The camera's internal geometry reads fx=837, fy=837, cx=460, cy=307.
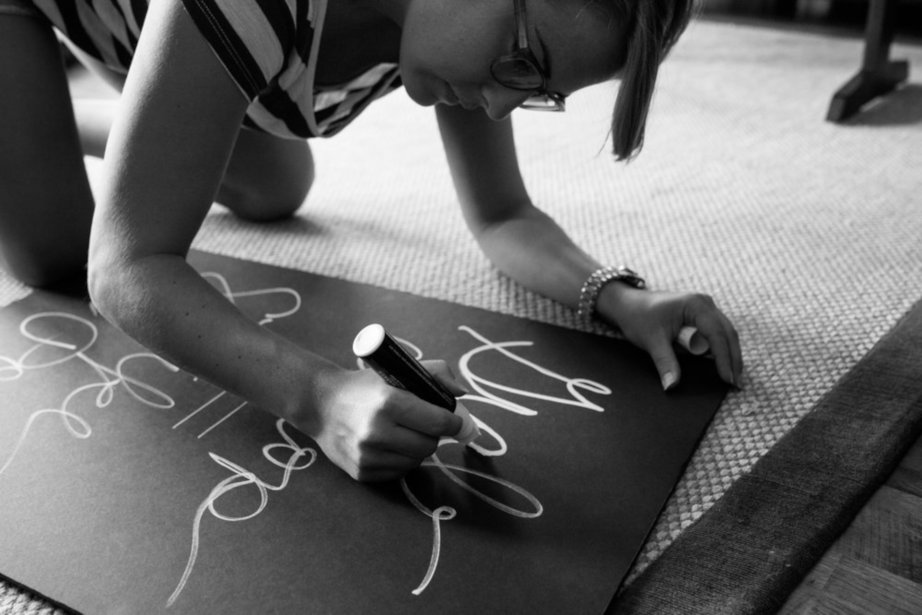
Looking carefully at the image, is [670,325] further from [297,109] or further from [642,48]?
[297,109]

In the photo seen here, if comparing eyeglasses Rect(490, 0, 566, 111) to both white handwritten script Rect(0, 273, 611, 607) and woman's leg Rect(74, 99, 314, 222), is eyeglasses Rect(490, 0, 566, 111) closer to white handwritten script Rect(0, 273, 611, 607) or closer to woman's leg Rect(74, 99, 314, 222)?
A: white handwritten script Rect(0, 273, 611, 607)

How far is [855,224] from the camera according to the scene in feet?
3.22

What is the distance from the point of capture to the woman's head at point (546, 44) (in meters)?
0.54

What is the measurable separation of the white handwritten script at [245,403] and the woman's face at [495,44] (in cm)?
22

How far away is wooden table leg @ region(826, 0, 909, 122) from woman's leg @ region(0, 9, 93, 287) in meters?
1.13

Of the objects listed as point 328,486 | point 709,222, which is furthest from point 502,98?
point 709,222

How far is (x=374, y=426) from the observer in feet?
1.75

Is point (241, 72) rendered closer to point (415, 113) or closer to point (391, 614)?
point (391, 614)

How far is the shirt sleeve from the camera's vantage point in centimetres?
56

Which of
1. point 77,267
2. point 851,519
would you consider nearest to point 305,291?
point 77,267

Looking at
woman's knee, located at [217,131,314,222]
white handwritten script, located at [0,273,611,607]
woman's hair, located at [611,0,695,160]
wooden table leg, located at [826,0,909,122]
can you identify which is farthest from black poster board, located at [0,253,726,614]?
wooden table leg, located at [826,0,909,122]

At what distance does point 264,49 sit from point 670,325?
1.26ft

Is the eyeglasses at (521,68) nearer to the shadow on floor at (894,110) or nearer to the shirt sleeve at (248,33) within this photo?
the shirt sleeve at (248,33)

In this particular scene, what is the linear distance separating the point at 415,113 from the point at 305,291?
28.9 inches
